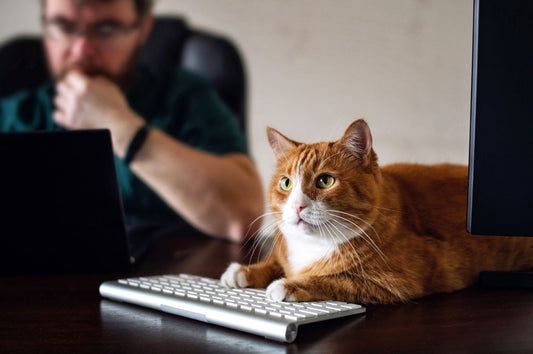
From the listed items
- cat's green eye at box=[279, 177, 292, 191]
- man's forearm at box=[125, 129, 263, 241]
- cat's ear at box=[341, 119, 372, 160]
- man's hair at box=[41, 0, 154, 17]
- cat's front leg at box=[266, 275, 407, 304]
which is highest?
man's hair at box=[41, 0, 154, 17]

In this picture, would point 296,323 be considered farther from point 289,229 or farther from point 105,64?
point 105,64

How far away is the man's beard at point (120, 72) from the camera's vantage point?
2.29 metres

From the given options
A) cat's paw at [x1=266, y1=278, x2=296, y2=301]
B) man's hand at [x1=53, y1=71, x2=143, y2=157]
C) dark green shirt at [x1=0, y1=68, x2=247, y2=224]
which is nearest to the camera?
cat's paw at [x1=266, y1=278, x2=296, y2=301]

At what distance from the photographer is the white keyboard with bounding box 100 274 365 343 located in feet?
2.04

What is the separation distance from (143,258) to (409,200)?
0.66 m

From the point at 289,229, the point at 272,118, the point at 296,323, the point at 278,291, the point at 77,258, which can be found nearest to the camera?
the point at 296,323

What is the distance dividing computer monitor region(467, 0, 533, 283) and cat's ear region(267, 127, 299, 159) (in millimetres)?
322

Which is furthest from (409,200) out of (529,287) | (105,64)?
(105,64)

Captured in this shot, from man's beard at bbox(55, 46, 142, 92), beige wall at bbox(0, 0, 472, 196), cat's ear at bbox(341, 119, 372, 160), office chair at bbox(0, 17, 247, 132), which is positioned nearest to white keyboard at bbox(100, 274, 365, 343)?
cat's ear at bbox(341, 119, 372, 160)

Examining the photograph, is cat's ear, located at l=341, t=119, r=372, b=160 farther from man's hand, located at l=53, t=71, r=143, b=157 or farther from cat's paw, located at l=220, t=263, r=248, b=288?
man's hand, located at l=53, t=71, r=143, b=157

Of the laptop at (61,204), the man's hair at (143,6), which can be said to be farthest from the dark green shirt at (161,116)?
the laptop at (61,204)

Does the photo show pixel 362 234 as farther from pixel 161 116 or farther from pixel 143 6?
pixel 143 6

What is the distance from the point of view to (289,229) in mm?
868

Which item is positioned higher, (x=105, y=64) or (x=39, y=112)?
(x=105, y=64)
